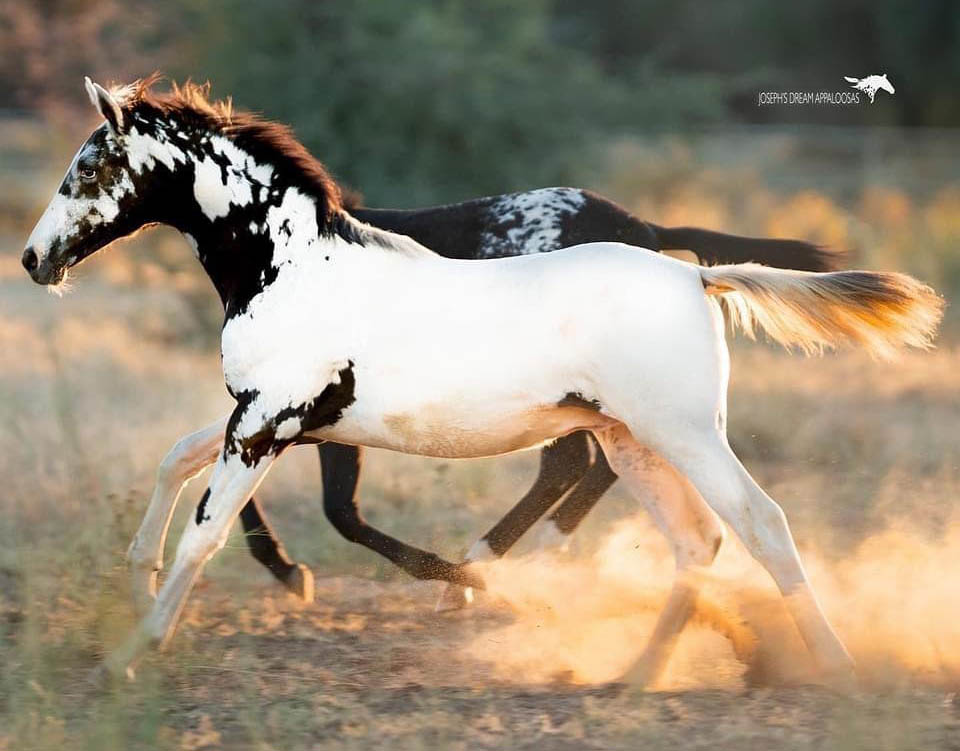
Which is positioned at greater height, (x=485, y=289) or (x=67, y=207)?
(x=67, y=207)

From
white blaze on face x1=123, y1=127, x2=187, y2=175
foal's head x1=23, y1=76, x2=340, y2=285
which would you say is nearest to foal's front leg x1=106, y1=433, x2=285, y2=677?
foal's head x1=23, y1=76, x2=340, y2=285

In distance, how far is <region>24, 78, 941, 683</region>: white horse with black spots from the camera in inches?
158

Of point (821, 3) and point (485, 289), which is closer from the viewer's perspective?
point (485, 289)

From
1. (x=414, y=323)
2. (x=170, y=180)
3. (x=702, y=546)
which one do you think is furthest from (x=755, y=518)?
(x=170, y=180)

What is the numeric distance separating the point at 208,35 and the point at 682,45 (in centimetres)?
1940

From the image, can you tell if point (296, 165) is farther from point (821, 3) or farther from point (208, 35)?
point (821, 3)

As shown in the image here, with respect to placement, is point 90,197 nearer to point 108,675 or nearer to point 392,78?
point 108,675

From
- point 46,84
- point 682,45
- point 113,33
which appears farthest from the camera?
point 682,45

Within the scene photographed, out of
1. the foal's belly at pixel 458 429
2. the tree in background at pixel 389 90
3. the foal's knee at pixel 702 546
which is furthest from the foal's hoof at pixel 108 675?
the tree in background at pixel 389 90

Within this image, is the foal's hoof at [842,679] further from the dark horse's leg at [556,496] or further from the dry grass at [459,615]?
the dark horse's leg at [556,496]

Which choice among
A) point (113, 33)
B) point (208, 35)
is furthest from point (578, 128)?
point (113, 33)

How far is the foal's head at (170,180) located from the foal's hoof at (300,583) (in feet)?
4.71

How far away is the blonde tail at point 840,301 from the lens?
4.14m

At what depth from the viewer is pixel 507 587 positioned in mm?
5320
